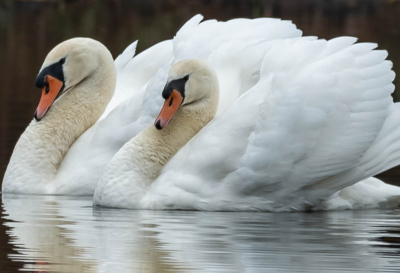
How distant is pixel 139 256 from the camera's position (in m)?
7.64

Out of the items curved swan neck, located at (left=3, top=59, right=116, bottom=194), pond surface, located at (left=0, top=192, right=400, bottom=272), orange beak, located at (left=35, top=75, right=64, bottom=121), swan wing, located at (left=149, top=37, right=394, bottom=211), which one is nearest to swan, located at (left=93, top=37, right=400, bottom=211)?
swan wing, located at (left=149, top=37, right=394, bottom=211)

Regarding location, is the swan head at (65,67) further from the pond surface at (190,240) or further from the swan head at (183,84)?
the swan head at (183,84)

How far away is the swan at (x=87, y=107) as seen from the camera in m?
10.6

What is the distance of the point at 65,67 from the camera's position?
1107 centimetres

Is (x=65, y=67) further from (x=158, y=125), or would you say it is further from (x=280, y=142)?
(x=280, y=142)

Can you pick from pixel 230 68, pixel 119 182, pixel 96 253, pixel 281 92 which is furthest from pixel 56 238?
pixel 230 68

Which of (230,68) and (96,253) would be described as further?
(230,68)

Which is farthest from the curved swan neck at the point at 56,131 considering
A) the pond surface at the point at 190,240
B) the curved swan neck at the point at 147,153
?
the curved swan neck at the point at 147,153

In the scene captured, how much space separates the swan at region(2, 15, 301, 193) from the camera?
34.9 feet

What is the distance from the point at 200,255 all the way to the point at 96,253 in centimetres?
63

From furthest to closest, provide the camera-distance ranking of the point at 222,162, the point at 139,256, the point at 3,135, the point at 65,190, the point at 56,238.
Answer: the point at 3,135, the point at 65,190, the point at 222,162, the point at 56,238, the point at 139,256

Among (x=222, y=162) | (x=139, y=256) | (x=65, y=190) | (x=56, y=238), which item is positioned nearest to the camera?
(x=139, y=256)

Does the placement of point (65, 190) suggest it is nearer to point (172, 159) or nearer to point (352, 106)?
point (172, 159)

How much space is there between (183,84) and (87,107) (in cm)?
168
